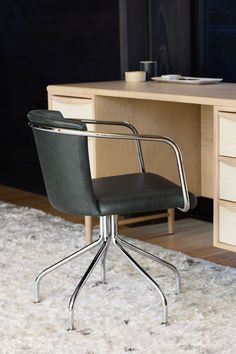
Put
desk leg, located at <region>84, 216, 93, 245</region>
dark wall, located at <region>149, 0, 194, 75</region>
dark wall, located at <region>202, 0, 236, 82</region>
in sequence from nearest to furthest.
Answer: desk leg, located at <region>84, 216, 93, 245</region> → dark wall, located at <region>202, 0, 236, 82</region> → dark wall, located at <region>149, 0, 194, 75</region>

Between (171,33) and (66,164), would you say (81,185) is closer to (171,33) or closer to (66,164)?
(66,164)

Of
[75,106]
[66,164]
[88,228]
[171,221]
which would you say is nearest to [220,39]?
[75,106]

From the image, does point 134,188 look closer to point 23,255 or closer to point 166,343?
point 166,343

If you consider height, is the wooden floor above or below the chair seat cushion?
below

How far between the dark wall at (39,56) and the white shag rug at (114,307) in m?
1.28

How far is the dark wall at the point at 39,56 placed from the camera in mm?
4652

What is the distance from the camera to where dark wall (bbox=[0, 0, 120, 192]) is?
15.3ft

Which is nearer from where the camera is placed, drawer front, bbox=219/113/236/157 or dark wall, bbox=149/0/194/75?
A: drawer front, bbox=219/113/236/157

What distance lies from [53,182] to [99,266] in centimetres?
71

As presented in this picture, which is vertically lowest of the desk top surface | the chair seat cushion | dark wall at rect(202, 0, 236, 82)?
the chair seat cushion

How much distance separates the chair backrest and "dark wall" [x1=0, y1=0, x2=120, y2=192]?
65.8 inches

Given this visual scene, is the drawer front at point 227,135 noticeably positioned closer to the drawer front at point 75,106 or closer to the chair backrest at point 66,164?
the chair backrest at point 66,164

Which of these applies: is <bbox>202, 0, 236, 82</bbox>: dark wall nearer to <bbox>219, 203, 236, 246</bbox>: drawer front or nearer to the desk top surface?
the desk top surface

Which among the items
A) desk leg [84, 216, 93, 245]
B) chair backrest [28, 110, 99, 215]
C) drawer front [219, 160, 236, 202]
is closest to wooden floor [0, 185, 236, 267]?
desk leg [84, 216, 93, 245]
